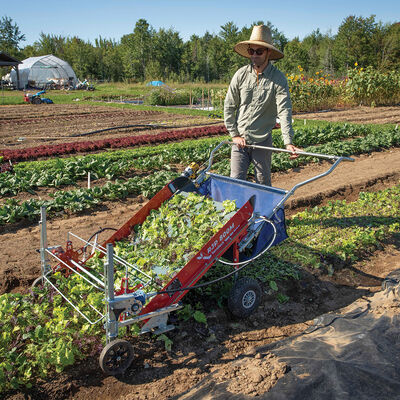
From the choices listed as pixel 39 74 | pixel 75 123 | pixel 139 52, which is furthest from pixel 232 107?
pixel 139 52

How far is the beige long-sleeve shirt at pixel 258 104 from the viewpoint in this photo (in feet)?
15.0

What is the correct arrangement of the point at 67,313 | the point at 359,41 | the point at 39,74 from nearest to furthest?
1. the point at 67,313
2. the point at 359,41
3. the point at 39,74

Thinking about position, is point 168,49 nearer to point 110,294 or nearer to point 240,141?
point 240,141

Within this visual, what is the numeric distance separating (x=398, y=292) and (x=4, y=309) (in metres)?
3.47

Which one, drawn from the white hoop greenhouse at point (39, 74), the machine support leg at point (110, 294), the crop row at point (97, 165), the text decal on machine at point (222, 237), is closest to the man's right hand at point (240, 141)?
the text decal on machine at point (222, 237)

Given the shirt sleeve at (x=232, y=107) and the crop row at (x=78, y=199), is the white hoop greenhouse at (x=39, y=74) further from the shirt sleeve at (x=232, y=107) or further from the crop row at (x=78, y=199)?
the shirt sleeve at (x=232, y=107)

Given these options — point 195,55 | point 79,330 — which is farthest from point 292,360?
point 195,55

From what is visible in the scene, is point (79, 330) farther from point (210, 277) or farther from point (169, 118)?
point (169, 118)

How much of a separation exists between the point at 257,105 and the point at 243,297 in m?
2.21

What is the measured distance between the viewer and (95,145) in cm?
1165

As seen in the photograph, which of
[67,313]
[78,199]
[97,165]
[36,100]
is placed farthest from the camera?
[36,100]

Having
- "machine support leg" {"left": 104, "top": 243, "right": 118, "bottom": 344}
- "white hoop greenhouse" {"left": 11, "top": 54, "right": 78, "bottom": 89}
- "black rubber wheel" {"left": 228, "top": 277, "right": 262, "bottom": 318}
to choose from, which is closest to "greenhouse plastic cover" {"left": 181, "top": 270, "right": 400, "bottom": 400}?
"black rubber wheel" {"left": 228, "top": 277, "right": 262, "bottom": 318}

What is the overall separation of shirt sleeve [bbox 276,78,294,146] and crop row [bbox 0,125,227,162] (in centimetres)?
765

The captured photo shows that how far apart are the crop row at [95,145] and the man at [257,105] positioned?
23.4ft
